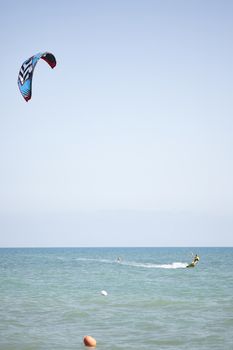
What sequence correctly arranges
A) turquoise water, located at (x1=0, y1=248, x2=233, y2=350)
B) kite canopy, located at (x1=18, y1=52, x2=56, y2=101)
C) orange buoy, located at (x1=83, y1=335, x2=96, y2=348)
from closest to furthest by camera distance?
orange buoy, located at (x1=83, y1=335, x2=96, y2=348) → turquoise water, located at (x1=0, y1=248, x2=233, y2=350) → kite canopy, located at (x1=18, y1=52, x2=56, y2=101)

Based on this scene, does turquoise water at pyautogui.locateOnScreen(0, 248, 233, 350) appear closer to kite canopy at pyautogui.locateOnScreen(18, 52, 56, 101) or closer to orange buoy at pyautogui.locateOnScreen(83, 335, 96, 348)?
orange buoy at pyautogui.locateOnScreen(83, 335, 96, 348)

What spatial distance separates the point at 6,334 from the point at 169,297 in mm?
13024

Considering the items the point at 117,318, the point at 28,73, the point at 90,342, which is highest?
the point at 28,73

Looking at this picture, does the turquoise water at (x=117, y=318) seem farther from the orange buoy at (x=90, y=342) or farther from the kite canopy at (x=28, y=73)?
the kite canopy at (x=28, y=73)

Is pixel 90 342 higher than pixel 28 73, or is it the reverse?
pixel 28 73

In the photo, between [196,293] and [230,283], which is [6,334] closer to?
[196,293]

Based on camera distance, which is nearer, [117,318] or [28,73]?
[28,73]

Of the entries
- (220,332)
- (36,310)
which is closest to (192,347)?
(220,332)

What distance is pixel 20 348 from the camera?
1711 cm

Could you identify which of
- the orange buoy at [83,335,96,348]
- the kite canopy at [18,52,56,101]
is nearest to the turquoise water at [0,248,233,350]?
the orange buoy at [83,335,96,348]

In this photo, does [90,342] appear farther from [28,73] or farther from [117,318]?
[28,73]

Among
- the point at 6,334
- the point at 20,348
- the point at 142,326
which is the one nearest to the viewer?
the point at 20,348

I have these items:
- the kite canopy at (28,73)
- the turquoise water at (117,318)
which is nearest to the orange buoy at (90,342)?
the turquoise water at (117,318)

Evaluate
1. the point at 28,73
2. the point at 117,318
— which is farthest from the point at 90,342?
the point at 28,73
